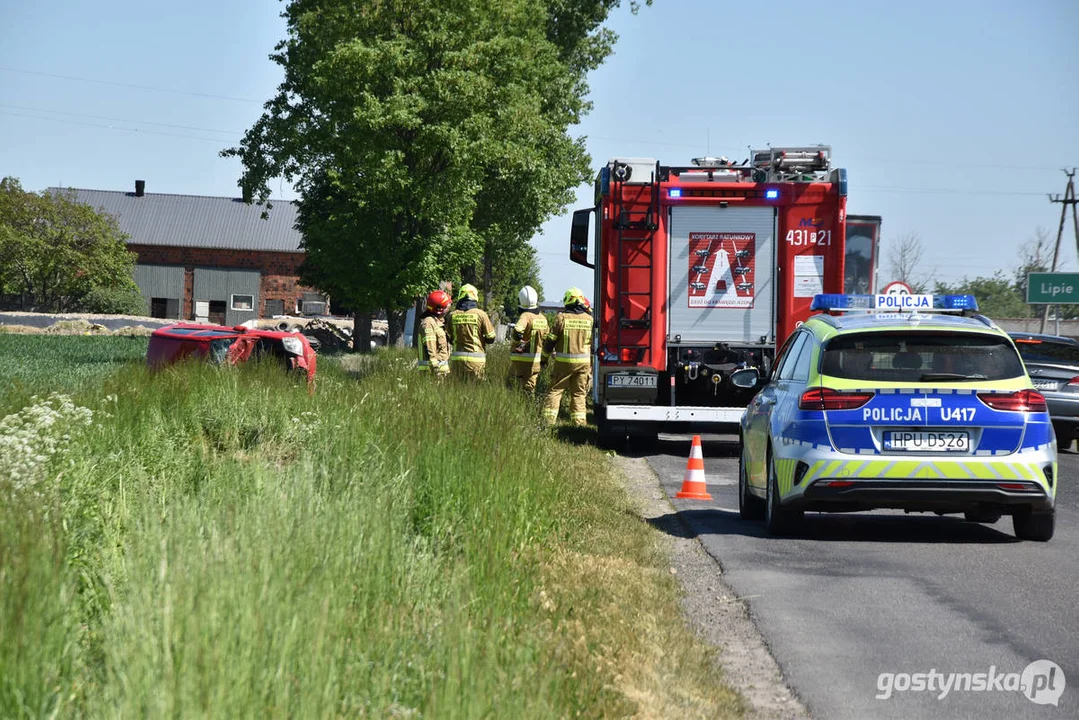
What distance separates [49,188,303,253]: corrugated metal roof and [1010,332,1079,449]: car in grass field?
3325 inches

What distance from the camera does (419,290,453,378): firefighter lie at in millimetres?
16831

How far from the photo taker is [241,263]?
10200 cm

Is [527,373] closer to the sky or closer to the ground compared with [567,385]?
closer to the sky

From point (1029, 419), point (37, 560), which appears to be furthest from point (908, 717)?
point (1029, 419)

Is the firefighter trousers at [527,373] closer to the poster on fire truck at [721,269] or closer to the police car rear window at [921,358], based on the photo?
the poster on fire truck at [721,269]

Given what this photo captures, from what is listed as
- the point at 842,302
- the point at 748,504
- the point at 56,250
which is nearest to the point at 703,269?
the point at 748,504

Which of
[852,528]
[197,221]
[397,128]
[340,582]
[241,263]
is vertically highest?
[197,221]

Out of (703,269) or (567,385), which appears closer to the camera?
(703,269)

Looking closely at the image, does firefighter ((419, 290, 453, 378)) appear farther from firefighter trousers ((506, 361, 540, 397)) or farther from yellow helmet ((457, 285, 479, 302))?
firefighter trousers ((506, 361, 540, 397))

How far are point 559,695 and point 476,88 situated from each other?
107 feet

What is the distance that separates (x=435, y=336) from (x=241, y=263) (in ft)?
286

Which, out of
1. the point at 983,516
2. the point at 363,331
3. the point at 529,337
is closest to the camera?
the point at 983,516

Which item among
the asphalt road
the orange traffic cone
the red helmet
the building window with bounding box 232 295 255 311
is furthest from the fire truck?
the building window with bounding box 232 295 255 311

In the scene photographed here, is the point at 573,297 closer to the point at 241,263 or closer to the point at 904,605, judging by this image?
the point at 904,605
